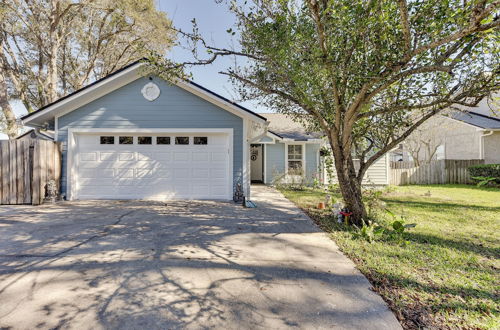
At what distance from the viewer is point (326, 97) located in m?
5.07

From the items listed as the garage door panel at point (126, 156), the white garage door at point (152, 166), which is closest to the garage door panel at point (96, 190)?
the white garage door at point (152, 166)

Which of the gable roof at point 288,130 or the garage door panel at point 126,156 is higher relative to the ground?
the gable roof at point 288,130

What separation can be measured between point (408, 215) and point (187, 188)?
6.80m

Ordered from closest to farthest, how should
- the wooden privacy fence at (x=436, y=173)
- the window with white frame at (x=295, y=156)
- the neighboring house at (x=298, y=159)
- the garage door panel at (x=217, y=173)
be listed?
the garage door panel at (x=217, y=173), the neighboring house at (x=298, y=159), the window with white frame at (x=295, y=156), the wooden privacy fence at (x=436, y=173)

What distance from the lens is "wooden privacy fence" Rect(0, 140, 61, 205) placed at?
6727 mm

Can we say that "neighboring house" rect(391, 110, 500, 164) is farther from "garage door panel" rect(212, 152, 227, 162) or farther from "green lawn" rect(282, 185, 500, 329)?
"garage door panel" rect(212, 152, 227, 162)

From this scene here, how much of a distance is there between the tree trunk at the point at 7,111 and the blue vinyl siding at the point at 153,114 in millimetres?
6807

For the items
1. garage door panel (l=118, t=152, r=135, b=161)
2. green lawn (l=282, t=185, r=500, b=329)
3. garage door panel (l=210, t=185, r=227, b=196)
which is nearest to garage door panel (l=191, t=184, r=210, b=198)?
garage door panel (l=210, t=185, r=227, b=196)

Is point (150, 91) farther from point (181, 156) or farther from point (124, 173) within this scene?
point (124, 173)

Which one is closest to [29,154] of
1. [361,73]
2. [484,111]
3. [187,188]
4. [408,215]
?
[187,188]

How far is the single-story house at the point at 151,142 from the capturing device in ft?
25.2

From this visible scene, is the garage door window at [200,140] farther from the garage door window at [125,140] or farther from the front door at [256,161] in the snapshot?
the front door at [256,161]

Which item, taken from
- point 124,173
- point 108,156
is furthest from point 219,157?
point 108,156

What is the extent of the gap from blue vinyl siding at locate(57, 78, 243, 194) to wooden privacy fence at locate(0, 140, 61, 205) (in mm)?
856
